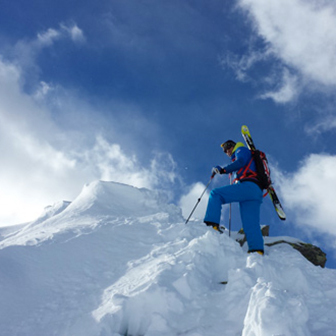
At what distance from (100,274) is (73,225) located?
211 centimetres

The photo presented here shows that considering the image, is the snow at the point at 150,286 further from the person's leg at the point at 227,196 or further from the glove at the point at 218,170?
the glove at the point at 218,170

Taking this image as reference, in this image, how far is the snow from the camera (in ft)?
11.0

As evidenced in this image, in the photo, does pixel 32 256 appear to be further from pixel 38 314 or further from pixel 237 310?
pixel 237 310

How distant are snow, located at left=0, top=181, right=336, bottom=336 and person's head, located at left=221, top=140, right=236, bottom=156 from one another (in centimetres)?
260

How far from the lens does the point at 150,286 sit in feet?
13.1

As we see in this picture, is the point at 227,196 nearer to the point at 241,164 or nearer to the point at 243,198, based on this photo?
the point at 243,198

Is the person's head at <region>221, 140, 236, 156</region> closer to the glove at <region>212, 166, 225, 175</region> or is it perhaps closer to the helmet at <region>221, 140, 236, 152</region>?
the helmet at <region>221, 140, 236, 152</region>

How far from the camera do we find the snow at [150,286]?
11.0 ft

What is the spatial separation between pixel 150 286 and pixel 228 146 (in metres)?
5.26

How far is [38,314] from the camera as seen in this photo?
3.61m

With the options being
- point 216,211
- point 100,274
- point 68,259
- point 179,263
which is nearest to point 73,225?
point 68,259

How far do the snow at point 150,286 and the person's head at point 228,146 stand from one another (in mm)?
2604

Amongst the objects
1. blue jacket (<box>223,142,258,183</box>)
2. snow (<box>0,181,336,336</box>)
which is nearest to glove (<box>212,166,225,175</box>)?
blue jacket (<box>223,142,258,183</box>)

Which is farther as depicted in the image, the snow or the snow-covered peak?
the snow-covered peak
